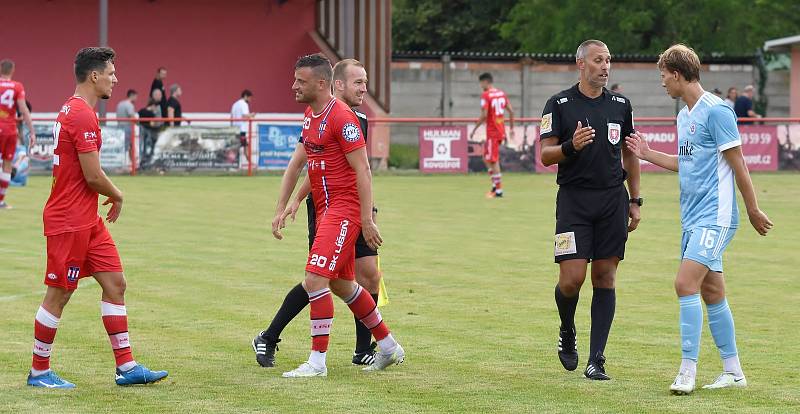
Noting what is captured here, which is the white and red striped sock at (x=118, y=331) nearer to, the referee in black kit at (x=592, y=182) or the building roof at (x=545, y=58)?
the referee in black kit at (x=592, y=182)

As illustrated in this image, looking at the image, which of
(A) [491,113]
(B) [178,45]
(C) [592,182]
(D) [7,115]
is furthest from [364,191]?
(B) [178,45]

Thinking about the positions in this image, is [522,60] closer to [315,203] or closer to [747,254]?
[747,254]

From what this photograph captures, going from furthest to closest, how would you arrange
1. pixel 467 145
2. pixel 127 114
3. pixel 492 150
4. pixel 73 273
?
pixel 127 114 < pixel 467 145 < pixel 492 150 < pixel 73 273

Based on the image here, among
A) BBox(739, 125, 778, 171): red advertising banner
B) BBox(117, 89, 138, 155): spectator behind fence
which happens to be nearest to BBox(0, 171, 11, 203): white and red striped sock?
BBox(117, 89, 138, 155): spectator behind fence

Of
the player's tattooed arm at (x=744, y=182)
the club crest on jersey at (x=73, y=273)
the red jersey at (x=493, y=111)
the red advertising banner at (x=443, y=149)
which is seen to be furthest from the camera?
the red advertising banner at (x=443, y=149)

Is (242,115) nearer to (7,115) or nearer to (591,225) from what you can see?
(7,115)

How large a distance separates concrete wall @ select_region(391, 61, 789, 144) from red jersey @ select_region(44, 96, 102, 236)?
111ft

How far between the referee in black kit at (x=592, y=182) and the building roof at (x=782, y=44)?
33.5 meters

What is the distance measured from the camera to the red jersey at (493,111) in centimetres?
2608

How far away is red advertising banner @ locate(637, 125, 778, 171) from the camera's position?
30922mm

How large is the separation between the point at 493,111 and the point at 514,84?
16255 mm

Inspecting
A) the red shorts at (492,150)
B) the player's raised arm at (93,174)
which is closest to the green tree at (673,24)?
the red shorts at (492,150)

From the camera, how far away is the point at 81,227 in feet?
25.6

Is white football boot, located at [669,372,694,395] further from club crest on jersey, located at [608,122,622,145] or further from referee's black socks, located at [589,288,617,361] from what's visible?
club crest on jersey, located at [608,122,622,145]
